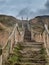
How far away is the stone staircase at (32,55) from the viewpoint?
1010 cm

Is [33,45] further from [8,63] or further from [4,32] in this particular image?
[4,32]

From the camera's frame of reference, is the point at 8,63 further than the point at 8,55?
No

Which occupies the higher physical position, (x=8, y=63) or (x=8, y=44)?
(x=8, y=44)

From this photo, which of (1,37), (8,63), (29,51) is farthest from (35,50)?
(1,37)

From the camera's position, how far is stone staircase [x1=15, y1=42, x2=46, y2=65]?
10102mm

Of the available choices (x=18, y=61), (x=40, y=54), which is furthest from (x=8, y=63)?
(x=40, y=54)

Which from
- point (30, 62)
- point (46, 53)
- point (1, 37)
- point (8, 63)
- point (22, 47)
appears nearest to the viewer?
point (8, 63)

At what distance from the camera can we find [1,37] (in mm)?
19984

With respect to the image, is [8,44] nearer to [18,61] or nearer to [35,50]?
[18,61]

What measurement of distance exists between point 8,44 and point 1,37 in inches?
385

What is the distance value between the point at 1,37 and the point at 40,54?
9.46 meters

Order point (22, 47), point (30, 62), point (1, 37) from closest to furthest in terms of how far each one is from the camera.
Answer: point (30, 62) → point (22, 47) → point (1, 37)

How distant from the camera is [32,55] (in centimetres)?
1087

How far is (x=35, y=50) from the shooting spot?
37.6ft
